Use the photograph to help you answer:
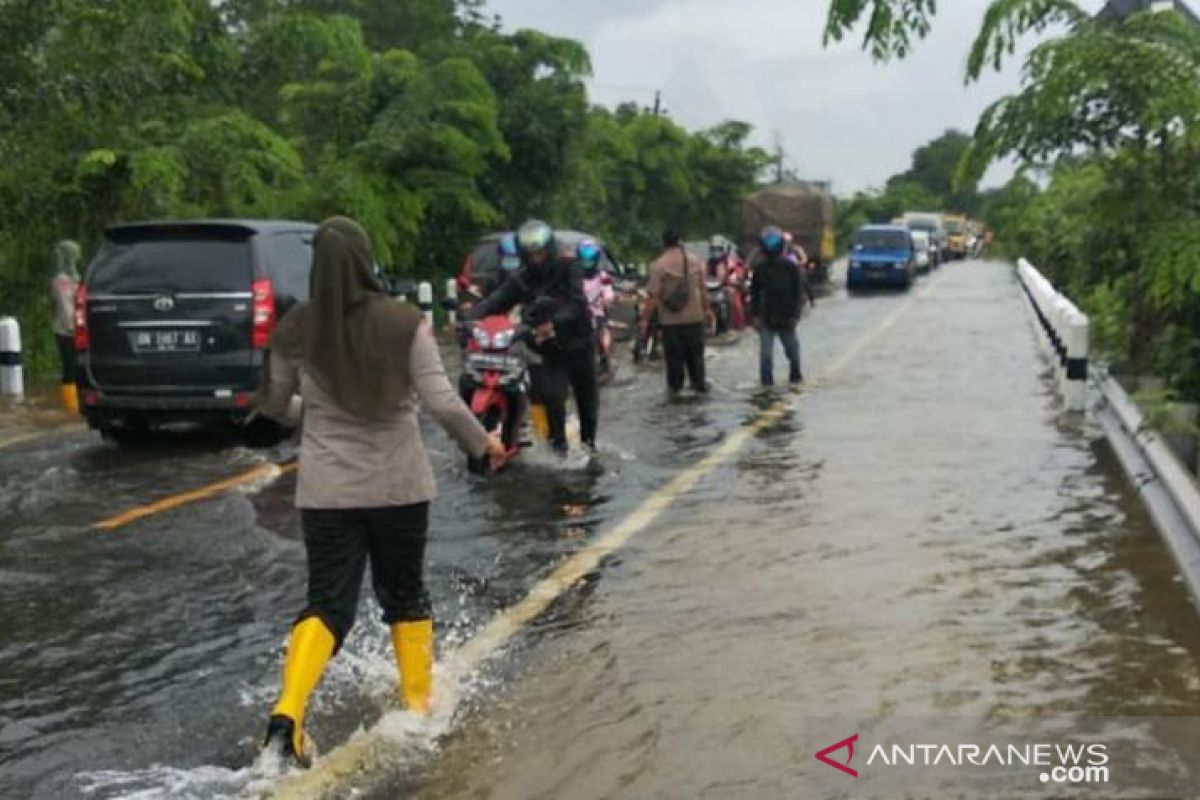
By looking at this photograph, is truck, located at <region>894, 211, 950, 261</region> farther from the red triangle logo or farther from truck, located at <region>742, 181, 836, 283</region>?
the red triangle logo

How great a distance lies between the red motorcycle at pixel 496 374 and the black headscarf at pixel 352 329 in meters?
4.99

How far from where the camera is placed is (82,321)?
10.9 m

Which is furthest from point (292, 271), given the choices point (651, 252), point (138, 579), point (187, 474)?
point (651, 252)

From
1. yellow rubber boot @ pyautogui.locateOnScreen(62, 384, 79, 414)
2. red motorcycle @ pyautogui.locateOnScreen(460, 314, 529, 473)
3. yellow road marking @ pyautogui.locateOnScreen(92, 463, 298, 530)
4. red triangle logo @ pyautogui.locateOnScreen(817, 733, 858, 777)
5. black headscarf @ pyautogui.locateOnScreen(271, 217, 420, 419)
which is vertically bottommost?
red triangle logo @ pyautogui.locateOnScreen(817, 733, 858, 777)

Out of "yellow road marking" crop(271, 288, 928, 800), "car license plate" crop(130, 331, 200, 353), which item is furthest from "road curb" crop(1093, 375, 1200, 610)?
"car license plate" crop(130, 331, 200, 353)

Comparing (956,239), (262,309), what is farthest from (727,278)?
(956,239)

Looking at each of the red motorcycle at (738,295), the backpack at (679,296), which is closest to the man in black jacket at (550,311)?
the backpack at (679,296)

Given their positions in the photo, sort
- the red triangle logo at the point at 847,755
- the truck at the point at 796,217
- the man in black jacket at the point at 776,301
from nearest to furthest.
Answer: the red triangle logo at the point at 847,755 < the man in black jacket at the point at 776,301 < the truck at the point at 796,217

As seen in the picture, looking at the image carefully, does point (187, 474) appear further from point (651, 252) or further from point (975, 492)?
point (651, 252)

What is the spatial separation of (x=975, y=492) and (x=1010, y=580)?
89.0 inches

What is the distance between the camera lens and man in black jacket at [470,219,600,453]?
9.99m

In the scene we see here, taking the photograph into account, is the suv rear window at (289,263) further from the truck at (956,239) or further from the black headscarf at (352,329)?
the truck at (956,239)

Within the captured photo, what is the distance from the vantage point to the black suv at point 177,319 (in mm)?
10703

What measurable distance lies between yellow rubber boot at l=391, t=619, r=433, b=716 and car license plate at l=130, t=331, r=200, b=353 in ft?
20.2
